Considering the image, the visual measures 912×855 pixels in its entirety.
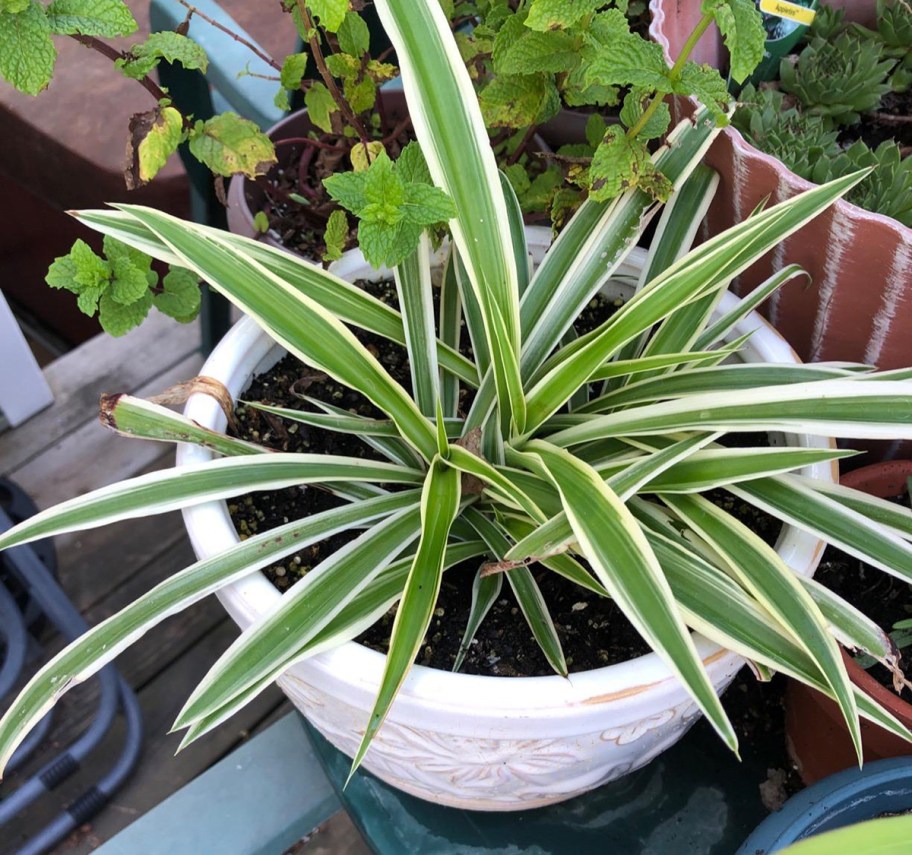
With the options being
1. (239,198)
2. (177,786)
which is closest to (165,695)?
(177,786)

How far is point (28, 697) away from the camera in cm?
63

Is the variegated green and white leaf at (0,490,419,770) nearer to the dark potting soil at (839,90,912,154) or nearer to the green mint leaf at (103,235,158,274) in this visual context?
the green mint leaf at (103,235,158,274)

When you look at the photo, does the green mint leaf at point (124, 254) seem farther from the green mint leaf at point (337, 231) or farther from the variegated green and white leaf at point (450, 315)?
the variegated green and white leaf at point (450, 315)

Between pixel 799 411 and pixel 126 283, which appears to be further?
pixel 126 283

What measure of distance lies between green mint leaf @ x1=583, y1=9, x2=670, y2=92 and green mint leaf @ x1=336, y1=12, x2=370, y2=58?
10.1 inches

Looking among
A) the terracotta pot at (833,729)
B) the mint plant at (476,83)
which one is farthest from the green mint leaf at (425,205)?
the terracotta pot at (833,729)

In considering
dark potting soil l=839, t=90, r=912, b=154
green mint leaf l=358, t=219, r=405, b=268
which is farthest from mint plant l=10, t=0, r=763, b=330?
dark potting soil l=839, t=90, r=912, b=154

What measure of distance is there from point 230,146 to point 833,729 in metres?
0.76

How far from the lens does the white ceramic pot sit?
2.02 feet

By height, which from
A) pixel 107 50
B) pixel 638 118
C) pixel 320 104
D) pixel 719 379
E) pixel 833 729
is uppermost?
pixel 107 50

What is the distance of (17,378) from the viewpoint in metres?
1.47

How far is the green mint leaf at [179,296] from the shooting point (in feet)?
2.83

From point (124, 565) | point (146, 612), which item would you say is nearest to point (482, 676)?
point (146, 612)

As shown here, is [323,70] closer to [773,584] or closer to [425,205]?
[425,205]
